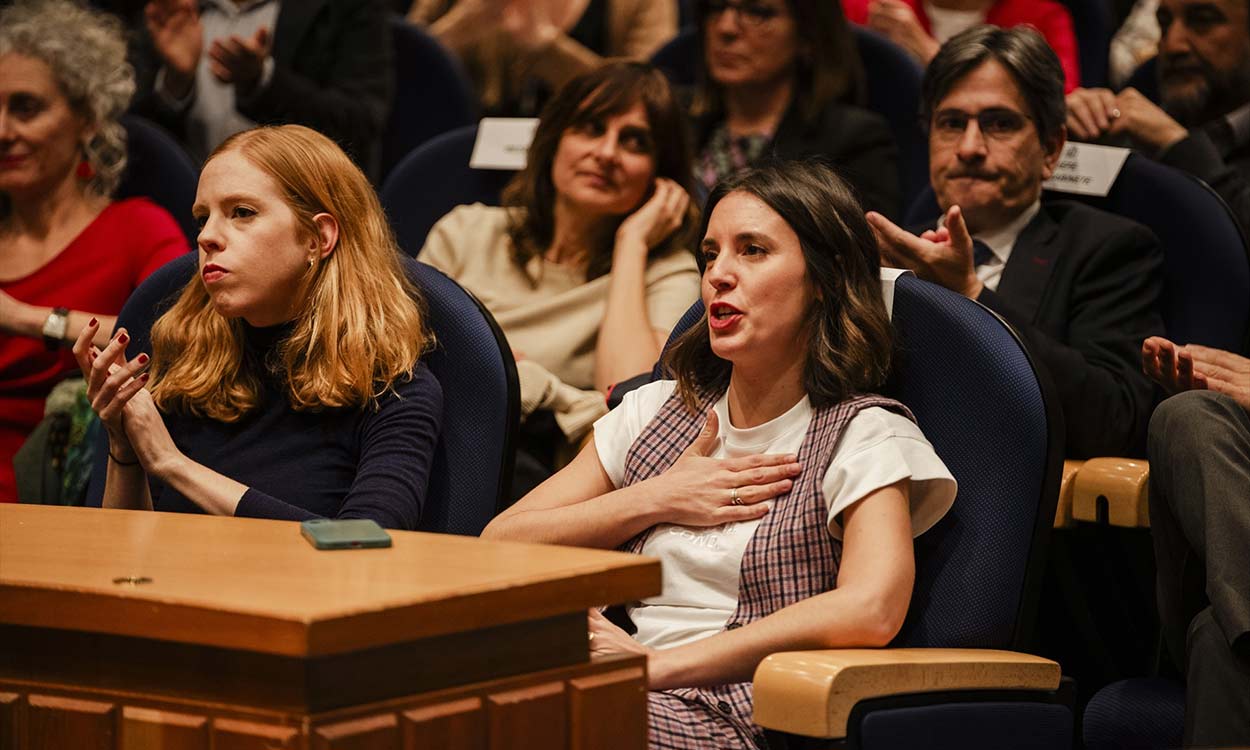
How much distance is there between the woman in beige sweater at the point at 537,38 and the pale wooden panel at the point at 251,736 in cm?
277

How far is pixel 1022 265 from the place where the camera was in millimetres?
2732

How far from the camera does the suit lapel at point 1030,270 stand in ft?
8.87

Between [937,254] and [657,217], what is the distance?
745mm

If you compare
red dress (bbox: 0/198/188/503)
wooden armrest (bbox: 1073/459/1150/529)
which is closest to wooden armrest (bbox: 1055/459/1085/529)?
wooden armrest (bbox: 1073/459/1150/529)

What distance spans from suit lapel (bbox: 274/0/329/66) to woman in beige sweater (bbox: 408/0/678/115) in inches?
22.4

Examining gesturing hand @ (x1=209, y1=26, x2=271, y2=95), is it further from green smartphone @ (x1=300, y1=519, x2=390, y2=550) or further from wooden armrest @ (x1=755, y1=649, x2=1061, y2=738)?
wooden armrest @ (x1=755, y1=649, x2=1061, y2=738)

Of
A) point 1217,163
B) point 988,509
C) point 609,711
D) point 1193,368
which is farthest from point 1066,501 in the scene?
point 1217,163

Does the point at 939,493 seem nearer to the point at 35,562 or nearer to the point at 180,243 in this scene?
the point at 35,562

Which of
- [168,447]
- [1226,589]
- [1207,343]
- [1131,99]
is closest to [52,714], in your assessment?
[168,447]

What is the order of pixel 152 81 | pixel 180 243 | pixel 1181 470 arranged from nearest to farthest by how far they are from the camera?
pixel 1181 470, pixel 180 243, pixel 152 81

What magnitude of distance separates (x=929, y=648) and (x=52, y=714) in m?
0.96

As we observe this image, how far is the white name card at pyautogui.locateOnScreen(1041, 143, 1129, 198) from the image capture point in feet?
9.59

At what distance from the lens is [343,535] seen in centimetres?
165

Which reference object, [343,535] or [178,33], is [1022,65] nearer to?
[343,535]
